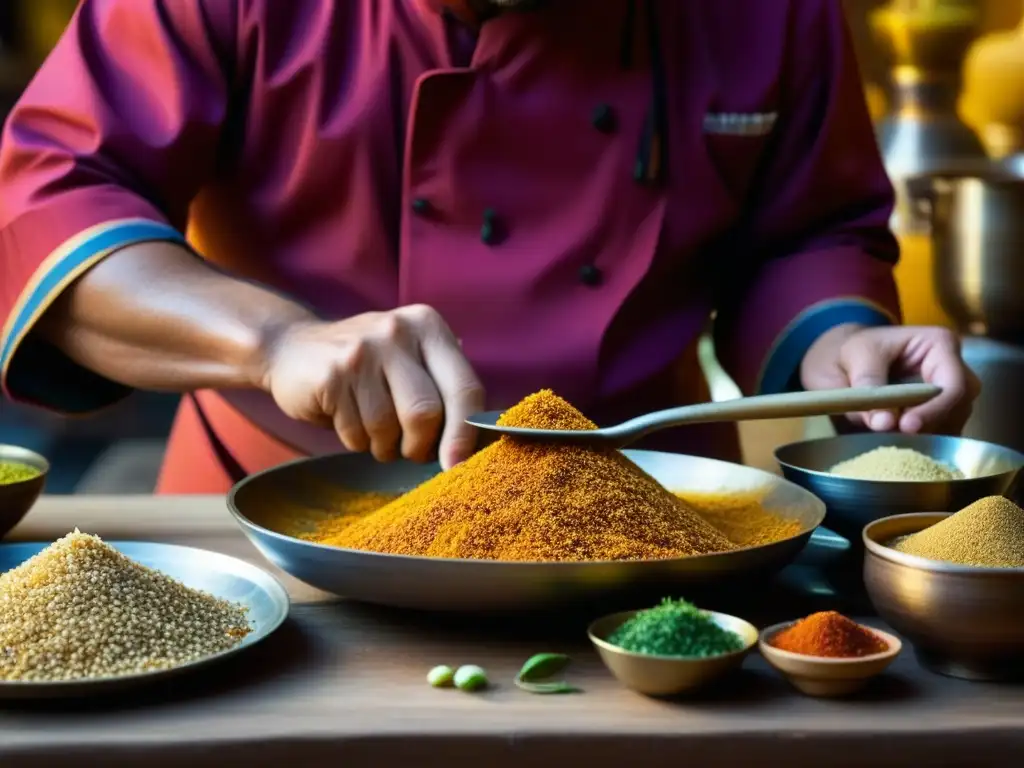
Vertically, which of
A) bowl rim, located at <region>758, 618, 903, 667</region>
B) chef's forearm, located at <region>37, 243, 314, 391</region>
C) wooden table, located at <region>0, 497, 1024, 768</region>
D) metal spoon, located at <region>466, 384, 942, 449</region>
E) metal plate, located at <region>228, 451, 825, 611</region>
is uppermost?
chef's forearm, located at <region>37, 243, 314, 391</region>

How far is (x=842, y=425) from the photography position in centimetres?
159

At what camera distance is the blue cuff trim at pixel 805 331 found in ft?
4.95

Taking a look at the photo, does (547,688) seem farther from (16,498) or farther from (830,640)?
(16,498)

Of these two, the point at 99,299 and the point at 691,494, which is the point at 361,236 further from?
the point at 691,494

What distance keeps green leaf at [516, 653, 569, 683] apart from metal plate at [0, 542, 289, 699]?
167mm

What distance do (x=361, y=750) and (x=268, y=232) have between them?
87 centimetres

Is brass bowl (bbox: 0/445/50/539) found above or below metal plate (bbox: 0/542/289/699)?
above

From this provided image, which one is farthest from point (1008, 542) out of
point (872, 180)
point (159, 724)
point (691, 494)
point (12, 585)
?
point (872, 180)

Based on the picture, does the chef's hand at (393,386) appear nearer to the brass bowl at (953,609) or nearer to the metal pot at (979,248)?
the brass bowl at (953,609)

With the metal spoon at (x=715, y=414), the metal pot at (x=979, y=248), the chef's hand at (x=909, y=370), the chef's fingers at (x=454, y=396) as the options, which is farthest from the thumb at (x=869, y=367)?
the metal pot at (x=979, y=248)

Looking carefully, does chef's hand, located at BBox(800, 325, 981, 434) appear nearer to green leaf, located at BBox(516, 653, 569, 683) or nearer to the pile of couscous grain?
green leaf, located at BBox(516, 653, 569, 683)

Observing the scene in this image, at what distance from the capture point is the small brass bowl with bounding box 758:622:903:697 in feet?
2.55

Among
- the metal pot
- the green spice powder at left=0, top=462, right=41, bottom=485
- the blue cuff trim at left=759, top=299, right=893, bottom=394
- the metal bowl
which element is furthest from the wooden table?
the metal pot

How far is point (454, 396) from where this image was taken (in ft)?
3.42
